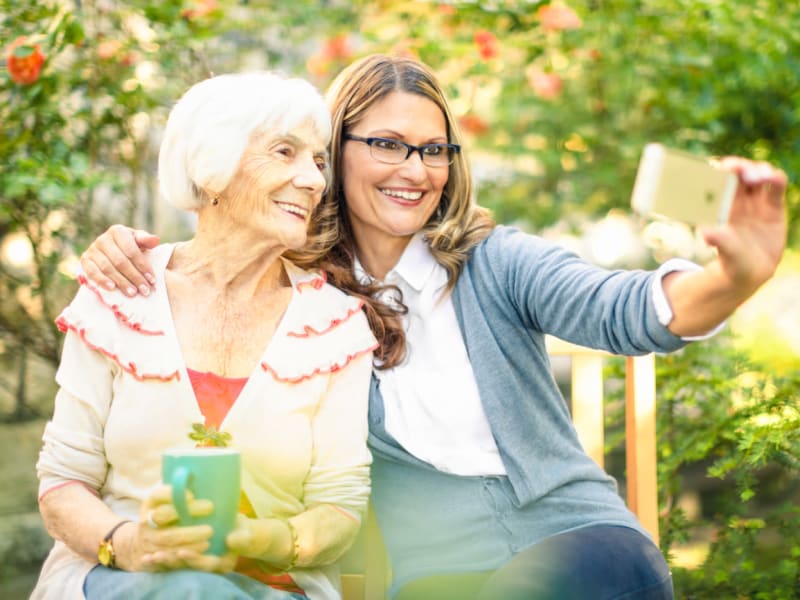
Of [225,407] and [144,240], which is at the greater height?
[144,240]

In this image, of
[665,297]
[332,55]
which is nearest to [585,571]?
[665,297]

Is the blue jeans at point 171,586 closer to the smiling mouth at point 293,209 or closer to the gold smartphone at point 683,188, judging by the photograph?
the smiling mouth at point 293,209

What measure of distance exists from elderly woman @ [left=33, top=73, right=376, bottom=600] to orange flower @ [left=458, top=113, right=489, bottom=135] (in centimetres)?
270

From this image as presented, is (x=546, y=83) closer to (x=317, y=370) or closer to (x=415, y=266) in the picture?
(x=415, y=266)

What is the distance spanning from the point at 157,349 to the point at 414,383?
581mm

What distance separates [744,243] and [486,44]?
8.01ft

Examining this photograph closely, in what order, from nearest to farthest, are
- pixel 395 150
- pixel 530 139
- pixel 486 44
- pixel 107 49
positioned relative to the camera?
pixel 395 150
pixel 107 49
pixel 486 44
pixel 530 139

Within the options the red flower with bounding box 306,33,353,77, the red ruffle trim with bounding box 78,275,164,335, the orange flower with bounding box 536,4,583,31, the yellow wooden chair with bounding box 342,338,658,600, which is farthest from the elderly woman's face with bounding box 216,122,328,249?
the red flower with bounding box 306,33,353,77

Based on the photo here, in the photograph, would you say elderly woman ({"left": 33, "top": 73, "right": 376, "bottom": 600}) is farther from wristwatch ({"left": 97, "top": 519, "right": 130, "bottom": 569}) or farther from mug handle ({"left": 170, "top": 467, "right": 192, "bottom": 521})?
mug handle ({"left": 170, "top": 467, "right": 192, "bottom": 521})

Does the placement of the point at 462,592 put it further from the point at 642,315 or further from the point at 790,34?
the point at 790,34

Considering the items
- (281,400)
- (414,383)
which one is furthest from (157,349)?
(414,383)

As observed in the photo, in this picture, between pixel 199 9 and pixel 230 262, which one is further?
pixel 199 9

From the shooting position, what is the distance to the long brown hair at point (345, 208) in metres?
2.25

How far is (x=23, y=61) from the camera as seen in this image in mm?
2705
